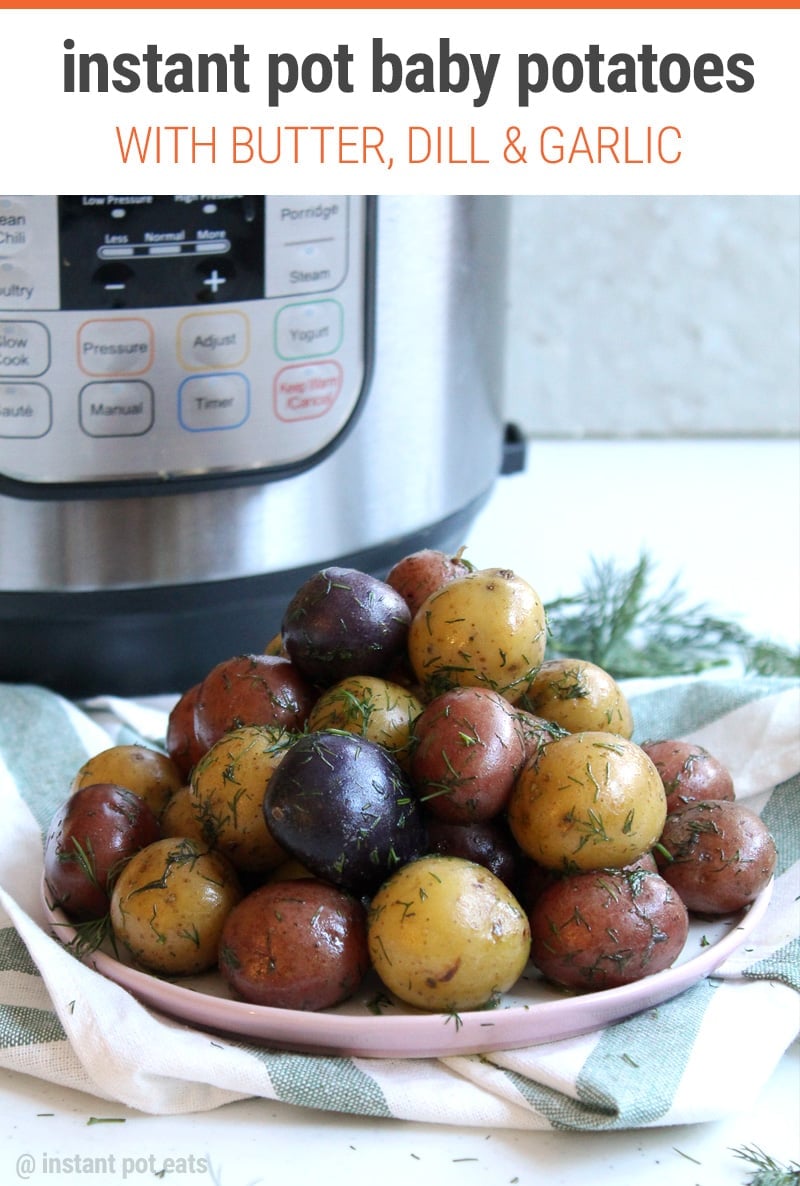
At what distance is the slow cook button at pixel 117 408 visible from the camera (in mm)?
804

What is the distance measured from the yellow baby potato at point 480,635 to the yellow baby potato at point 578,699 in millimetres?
A: 14

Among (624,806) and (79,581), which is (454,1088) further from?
(79,581)

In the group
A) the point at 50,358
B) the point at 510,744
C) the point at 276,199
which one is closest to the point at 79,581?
the point at 50,358

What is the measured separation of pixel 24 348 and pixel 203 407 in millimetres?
103

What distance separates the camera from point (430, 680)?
0.60 m

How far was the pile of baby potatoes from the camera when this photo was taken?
0.51m

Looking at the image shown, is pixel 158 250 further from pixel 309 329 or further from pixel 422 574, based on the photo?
pixel 422 574


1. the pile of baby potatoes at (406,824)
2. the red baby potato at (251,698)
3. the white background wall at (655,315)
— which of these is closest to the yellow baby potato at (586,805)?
the pile of baby potatoes at (406,824)

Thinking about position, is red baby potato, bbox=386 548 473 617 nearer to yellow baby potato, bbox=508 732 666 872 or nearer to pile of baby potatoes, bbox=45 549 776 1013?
pile of baby potatoes, bbox=45 549 776 1013

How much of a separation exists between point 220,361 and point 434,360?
150 millimetres

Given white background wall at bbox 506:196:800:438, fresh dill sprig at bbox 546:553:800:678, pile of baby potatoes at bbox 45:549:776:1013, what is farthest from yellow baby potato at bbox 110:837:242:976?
white background wall at bbox 506:196:800:438

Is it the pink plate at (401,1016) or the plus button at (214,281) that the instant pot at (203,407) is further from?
the pink plate at (401,1016)

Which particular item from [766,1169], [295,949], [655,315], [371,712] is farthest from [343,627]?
[655,315]

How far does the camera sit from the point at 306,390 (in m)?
0.84
